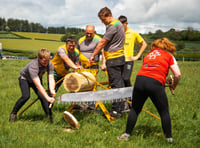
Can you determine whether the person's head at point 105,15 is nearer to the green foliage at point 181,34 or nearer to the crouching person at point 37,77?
the crouching person at point 37,77

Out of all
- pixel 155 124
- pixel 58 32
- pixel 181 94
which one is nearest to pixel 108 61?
pixel 155 124

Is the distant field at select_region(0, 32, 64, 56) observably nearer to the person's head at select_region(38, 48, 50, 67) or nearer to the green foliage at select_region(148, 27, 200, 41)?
the green foliage at select_region(148, 27, 200, 41)

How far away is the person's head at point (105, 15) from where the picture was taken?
14.9 feet

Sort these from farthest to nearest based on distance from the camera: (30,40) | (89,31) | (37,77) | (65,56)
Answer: (30,40) < (89,31) < (65,56) < (37,77)

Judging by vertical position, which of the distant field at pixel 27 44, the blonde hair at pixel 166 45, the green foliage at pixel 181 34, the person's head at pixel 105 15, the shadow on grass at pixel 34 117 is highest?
the green foliage at pixel 181 34

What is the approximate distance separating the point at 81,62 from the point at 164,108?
2.72 m

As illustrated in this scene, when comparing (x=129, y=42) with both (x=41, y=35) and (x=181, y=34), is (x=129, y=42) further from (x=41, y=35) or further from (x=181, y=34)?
(x=41, y=35)

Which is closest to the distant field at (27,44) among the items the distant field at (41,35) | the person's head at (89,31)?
the distant field at (41,35)

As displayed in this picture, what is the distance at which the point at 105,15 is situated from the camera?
14.9ft

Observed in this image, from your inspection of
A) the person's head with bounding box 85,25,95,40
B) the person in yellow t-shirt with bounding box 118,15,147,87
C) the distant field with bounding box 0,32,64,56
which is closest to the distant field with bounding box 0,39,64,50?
the distant field with bounding box 0,32,64,56

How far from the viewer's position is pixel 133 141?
146 inches

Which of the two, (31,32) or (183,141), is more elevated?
(31,32)

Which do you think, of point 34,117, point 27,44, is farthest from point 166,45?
point 27,44

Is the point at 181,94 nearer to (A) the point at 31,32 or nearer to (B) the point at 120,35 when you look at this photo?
(B) the point at 120,35
